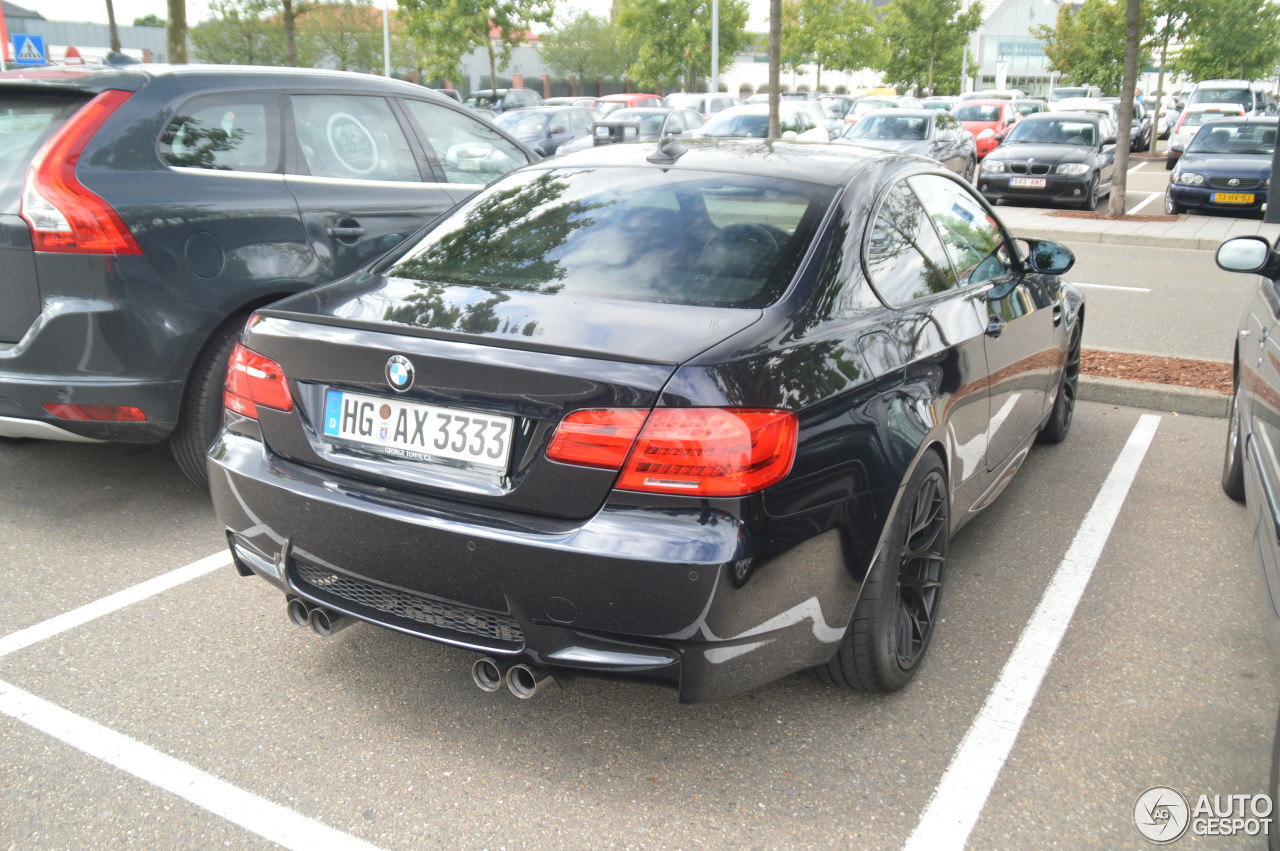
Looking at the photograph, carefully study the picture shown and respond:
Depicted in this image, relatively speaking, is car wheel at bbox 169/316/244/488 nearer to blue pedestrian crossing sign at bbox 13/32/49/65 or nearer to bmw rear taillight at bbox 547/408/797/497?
bmw rear taillight at bbox 547/408/797/497

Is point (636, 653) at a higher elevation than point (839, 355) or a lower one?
lower

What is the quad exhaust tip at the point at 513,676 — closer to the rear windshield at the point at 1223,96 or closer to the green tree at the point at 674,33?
the rear windshield at the point at 1223,96

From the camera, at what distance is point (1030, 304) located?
431 centimetres

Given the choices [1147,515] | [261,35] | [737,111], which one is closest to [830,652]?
[1147,515]

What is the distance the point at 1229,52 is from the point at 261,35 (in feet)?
122

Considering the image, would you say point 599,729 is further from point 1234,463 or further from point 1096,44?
point 1096,44

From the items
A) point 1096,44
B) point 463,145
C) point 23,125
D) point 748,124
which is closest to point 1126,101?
point 748,124

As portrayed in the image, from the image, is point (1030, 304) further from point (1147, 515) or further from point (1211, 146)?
point (1211, 146)

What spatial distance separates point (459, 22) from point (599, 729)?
36.8 metres

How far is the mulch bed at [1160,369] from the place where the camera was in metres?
6.31

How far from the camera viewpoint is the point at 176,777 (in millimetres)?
2715

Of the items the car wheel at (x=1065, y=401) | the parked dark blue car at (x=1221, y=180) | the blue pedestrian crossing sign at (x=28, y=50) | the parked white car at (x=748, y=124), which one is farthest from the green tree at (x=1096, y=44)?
the car wheel at (x=1065, y=401)

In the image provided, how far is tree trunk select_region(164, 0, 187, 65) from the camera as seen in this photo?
592 inches

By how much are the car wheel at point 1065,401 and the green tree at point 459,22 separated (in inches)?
1337
